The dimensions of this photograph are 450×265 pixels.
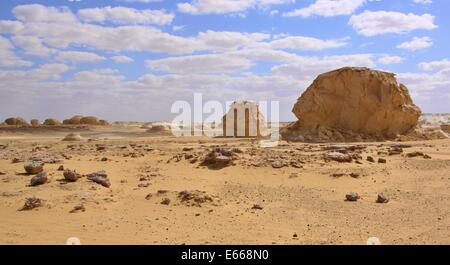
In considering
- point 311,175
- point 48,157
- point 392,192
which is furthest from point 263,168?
point 48,157

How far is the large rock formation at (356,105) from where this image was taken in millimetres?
21812

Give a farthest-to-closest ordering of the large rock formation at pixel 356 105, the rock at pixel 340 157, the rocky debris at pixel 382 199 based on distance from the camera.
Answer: the large rock formation at pixel 356 105 < the rock at pixel 340 157 < the rocky debris at pixel 382 199

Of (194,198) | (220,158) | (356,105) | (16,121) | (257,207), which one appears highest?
(356,105)

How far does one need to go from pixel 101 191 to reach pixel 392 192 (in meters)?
5.72

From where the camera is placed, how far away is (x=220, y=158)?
37.7 ft

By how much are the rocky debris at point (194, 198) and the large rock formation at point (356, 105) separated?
13.7m

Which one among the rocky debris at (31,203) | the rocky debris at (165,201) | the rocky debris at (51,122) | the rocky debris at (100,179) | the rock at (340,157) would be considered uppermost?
the rocky debris at (51,122)

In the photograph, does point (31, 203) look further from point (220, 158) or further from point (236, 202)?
point (220, 158)

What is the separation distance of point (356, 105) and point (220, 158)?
40.2 feet

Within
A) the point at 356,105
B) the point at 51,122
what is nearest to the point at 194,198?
the point at 356,105

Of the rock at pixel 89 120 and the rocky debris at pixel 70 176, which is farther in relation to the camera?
the rock at pixel 89 120

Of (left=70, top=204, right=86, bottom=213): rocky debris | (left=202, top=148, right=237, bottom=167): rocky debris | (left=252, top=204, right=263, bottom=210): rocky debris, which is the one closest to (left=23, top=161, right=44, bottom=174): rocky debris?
(left=70, top=204, right=86, bottom=213): rocky debris

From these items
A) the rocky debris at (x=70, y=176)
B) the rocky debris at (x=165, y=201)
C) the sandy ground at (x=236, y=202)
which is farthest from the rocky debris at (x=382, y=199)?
the rocky debris at (x=70, y=176)

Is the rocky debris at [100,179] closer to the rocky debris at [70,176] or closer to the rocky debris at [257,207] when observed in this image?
the rocky debris at [70,176]
